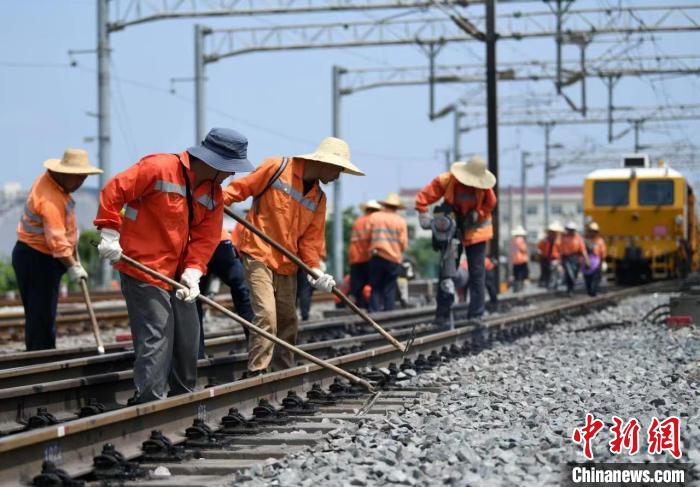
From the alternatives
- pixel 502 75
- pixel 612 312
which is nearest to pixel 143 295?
pixel 612 312

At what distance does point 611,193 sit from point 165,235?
25792 mm

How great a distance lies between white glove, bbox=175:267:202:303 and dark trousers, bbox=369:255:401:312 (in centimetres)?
1045

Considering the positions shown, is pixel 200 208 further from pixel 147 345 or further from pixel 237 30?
pixel 237 30

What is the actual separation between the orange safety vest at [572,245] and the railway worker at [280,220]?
15.8m

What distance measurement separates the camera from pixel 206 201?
284 inches

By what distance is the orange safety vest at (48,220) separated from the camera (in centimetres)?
966

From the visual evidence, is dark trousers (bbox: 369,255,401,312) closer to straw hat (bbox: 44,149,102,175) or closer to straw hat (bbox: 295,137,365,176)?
straw hat (bbox: 44,149,102,175)

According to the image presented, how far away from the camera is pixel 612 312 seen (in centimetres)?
1942

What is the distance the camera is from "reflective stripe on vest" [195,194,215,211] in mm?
7168

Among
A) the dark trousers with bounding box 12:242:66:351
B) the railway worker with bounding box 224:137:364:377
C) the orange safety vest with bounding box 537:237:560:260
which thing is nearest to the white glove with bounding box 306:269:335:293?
the railway worker with bounding box 224:137:364:377

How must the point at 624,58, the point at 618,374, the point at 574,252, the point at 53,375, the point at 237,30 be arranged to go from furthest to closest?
the point at 624,58 → the point at 237,30 → the point at 574,252 → the point at 618,374 → the point at 53,375

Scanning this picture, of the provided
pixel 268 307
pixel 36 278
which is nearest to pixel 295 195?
pixel 268 307

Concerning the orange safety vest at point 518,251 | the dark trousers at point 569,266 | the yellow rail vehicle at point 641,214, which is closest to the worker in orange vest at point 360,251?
the dark trousers at point 569,266

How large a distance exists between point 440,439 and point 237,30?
2696 cm
